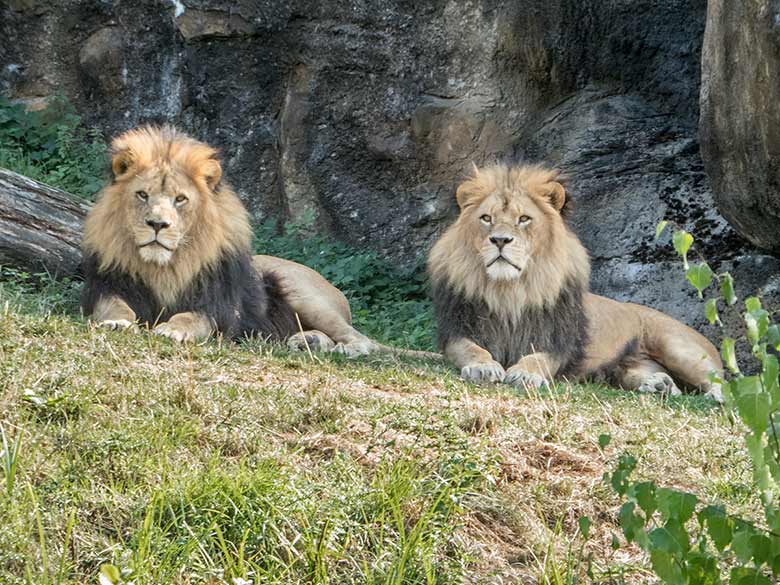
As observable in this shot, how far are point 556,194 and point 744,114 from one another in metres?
1.18

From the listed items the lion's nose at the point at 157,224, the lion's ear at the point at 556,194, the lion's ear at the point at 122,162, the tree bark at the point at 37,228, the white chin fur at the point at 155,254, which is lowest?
the tree bark at the point at 37,228

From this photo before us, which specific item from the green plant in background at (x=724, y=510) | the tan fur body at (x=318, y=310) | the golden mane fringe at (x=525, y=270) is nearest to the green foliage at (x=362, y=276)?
the tan fur body at (x=318, y=310)

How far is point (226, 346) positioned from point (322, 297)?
5.80ft

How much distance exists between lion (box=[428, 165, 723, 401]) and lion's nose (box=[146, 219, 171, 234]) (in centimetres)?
161

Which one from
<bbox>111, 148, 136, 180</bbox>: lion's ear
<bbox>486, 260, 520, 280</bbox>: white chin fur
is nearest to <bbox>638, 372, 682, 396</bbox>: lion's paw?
<bbox>486, 260, 520, 280</bbox>: white chin fur

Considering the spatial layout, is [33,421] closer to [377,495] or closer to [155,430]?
[155,430]

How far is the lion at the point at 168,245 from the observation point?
260 inches

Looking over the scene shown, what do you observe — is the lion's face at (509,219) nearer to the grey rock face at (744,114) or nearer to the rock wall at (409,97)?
the grey rock face at (744,114)

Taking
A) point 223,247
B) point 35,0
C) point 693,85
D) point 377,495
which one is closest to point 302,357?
point 223,247

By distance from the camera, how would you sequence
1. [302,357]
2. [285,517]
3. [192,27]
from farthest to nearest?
[192,27] < [302,357] < [285,517]

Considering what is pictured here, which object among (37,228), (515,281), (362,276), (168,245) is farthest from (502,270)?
(362,276)

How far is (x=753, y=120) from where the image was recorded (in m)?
7.09

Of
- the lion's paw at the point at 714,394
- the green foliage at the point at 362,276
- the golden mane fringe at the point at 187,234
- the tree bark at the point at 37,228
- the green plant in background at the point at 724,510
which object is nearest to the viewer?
the green plant in background at the point at 724,510

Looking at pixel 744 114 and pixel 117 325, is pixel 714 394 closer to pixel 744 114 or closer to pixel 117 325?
pixel 744 114
